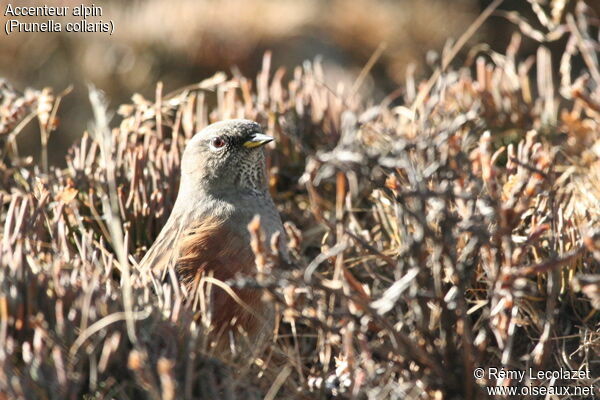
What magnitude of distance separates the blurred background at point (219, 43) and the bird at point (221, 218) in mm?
4655

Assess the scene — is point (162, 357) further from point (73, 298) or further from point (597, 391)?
point (597, 391)

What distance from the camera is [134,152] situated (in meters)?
3.97

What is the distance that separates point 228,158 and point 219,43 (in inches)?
219

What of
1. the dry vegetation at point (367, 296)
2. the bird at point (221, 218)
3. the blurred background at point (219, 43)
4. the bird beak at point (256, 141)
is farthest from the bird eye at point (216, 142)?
the blurred background at point (219, 43)

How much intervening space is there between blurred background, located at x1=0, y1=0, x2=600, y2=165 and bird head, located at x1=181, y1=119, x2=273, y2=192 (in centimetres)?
463

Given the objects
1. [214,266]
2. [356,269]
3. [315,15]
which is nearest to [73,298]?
[214,266]

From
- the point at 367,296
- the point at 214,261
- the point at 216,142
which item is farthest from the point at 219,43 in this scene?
the point at 367,296

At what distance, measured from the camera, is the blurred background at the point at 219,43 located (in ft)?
30.1

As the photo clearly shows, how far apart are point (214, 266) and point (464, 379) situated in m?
1.28

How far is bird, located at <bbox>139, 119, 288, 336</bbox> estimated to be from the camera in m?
3.29

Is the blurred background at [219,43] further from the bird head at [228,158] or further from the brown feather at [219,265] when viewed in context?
the brown feather at [219,265]

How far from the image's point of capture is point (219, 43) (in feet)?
30.2

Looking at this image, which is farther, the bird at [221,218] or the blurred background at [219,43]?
the blurred background at [219,43]

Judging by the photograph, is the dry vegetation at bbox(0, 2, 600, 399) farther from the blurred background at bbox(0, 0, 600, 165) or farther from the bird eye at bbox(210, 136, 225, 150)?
the blurred background at bbox(0, 0, 600, 165)
